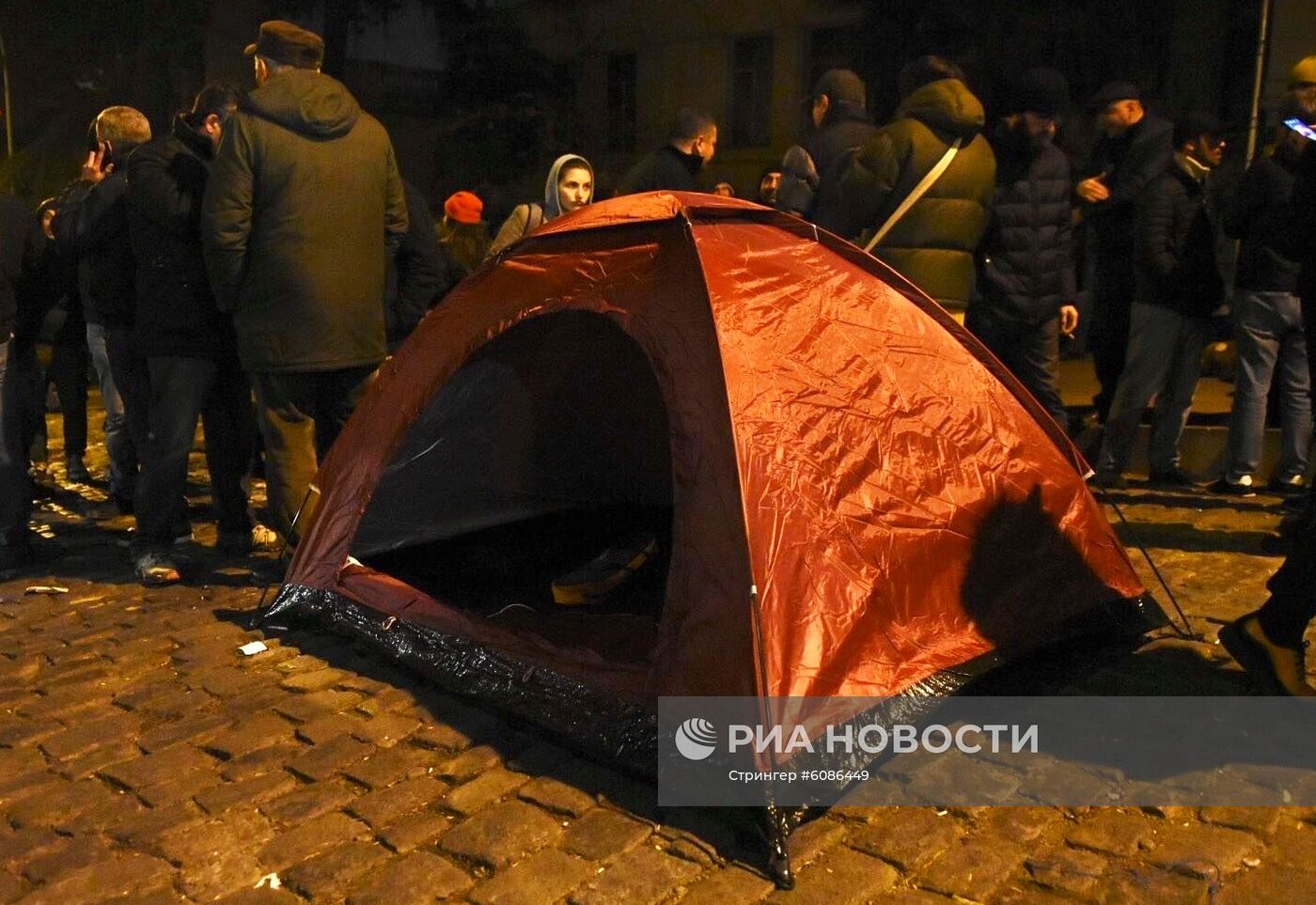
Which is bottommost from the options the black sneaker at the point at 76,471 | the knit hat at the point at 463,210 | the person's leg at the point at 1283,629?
the black sneaker at the point at 76,471

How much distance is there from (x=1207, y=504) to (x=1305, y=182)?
9.21 feet

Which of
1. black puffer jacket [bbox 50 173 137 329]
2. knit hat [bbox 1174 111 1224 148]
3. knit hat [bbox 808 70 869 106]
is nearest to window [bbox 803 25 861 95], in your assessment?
knit hat [bbox 1174 111 1224 148]

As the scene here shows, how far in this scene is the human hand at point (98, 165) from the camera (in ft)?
19.6

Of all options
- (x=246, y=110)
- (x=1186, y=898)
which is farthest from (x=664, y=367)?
(x=246, y=110)

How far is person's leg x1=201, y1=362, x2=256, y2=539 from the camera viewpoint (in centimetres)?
554

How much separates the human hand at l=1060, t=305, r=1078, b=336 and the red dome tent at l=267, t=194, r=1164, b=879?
2131 millimetres

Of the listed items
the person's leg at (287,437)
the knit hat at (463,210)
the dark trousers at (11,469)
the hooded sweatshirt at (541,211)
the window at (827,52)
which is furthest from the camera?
the window at (827,52)

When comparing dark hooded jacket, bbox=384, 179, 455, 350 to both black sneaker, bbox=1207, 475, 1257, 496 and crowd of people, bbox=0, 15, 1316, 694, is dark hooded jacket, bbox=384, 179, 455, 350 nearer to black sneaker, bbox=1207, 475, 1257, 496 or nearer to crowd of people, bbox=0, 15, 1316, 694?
crowd of people, bbox=0, 15, 1316, 694

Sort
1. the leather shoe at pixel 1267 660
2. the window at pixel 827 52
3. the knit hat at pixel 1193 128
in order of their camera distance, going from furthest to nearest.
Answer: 1. the window at pixel 827 52
2. the knit hat at pixel 1193 128
3. the leather shoe at pixel 1267 660

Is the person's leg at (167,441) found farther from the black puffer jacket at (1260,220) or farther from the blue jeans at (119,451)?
the black puffer jacket at (1260,220)

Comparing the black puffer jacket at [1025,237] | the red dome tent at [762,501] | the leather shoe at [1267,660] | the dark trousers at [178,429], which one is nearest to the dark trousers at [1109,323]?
the black puffer jacket at [1025,237]

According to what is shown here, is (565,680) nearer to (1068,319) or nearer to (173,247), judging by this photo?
(173,247)

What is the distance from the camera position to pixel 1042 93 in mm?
5746

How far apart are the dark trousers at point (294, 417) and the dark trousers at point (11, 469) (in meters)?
1.22
